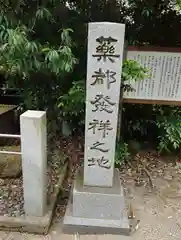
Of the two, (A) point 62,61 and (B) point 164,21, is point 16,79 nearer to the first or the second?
(A) point 62,61

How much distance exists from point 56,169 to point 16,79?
1.60m

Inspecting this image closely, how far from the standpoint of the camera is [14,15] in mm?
2738

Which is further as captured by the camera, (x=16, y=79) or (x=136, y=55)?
(x=16, y=79)

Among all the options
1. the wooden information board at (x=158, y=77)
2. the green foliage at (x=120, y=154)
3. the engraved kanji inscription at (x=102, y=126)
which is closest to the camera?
the engraved kanji inscription at (x=102, y=126)

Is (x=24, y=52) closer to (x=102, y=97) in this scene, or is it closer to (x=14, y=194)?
(x=102, y=97)

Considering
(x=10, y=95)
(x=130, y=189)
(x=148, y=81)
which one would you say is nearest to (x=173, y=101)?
(x=148, y=81)

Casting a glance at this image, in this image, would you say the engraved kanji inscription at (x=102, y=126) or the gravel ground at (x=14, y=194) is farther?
the gravel ground at (x=14, y=194)

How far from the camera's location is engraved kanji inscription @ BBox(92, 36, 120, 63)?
226 cm

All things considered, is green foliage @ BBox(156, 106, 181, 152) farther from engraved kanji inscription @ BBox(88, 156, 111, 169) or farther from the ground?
engraved kanji inscription @ BBox(88, 156, 111, 169)

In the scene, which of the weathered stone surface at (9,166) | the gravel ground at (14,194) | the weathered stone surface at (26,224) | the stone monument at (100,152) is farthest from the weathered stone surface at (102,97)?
the weathered stone surface at (9,166)

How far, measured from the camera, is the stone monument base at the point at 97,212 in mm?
2557

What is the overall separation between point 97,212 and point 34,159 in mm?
839

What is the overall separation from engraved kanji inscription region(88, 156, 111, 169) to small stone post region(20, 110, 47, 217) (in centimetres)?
47

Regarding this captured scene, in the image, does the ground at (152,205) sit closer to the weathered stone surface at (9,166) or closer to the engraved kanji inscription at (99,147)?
the weathered stone surface at (9,166)
